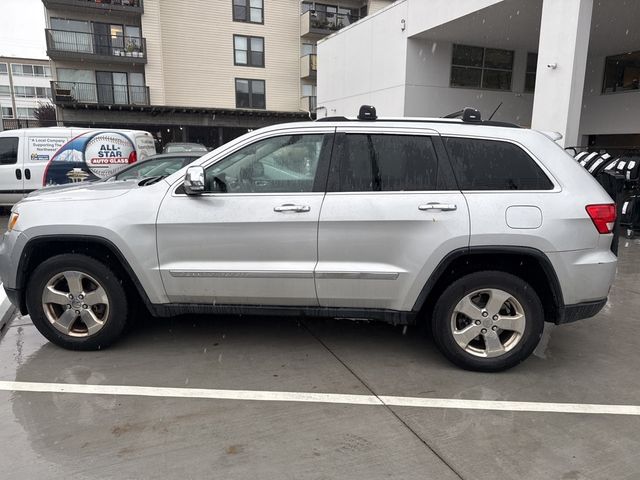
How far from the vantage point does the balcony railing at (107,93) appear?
27938 mm

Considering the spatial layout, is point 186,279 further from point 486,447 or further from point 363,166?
point 486,447

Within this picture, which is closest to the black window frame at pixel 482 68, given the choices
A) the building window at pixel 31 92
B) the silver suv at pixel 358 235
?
the silver suv at pixel 358 235

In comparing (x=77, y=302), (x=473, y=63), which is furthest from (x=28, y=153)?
(x=473, y=63)

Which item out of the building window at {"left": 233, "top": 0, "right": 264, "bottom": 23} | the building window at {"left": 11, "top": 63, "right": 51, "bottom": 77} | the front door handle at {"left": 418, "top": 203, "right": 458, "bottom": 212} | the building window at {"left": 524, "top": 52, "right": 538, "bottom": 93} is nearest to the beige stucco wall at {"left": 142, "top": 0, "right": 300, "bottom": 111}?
the building window at {"left": 233, "top": 0, "right": 264, "bottom": 23}

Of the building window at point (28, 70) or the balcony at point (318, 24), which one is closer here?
the balcony at point (318, 24)

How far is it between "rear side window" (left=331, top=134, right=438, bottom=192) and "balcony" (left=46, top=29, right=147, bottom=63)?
91.1 feet

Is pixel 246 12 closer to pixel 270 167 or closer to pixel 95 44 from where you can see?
pixel 95 44

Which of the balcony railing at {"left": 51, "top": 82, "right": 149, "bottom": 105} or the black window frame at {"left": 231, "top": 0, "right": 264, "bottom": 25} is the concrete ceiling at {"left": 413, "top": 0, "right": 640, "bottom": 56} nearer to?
the black window frame at {"left": 231, "top": 0, "right": 264, "bottom": 25}

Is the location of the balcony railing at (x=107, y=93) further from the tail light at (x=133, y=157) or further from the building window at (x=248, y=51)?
the tail light at (x=133, y=157)

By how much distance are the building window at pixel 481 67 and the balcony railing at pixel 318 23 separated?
16011 mm

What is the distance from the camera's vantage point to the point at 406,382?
3584mm

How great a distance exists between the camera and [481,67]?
1720 cm

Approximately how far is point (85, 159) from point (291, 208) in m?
8.64

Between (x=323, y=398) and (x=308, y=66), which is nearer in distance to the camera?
(x=323, y=398)
